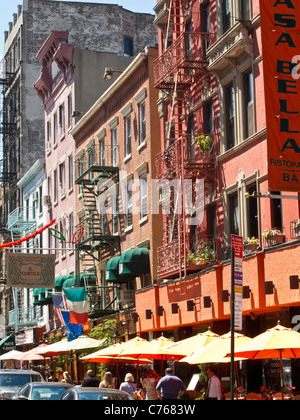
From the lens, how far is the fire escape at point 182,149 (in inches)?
1155

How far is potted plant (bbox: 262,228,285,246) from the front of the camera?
2334 centimetres

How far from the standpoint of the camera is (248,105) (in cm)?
2694

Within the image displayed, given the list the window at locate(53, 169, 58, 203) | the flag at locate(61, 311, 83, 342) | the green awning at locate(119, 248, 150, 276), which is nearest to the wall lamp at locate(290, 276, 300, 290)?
the green awning at locate(119, 248, 150, 276)

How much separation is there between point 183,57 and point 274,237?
9996mm

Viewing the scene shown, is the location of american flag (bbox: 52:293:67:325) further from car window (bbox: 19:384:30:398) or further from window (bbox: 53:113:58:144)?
window (bbox: 53:113:58:144)

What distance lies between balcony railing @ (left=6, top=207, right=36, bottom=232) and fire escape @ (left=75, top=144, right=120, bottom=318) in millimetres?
14124

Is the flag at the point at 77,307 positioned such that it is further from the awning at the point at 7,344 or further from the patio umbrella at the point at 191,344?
the awning at the point at 7,344

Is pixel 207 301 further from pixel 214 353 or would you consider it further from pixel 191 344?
pixel 214 353

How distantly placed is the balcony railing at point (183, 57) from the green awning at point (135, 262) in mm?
7431

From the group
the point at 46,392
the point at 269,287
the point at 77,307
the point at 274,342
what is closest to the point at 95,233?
the point at 77,307

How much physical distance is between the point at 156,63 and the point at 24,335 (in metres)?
31.7

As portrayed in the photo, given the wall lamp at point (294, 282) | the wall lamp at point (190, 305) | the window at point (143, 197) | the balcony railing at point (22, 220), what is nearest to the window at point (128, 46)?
the balcony railing at point (22, 220)

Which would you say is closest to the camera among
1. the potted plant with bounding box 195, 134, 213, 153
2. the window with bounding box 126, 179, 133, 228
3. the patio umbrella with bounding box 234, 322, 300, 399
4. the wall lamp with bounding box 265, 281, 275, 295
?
the patio umbrella with bounding box 234, 322, 300, 399
